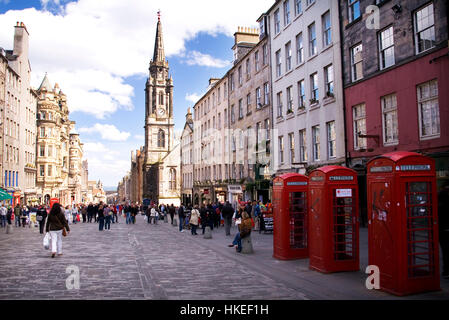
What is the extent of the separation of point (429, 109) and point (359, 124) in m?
4.53

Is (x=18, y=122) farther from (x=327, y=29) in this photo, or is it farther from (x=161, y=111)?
(x=161, y=111)

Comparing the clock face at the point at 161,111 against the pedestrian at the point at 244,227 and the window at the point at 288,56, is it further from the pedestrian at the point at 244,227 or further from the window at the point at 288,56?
the pedestrian at the point at 244,227

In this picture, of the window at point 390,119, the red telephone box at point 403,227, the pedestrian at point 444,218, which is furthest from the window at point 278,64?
the red telephone box at point 403,227

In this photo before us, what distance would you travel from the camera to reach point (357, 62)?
63.2 ft

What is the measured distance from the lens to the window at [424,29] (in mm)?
14477

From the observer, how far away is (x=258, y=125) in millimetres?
31484

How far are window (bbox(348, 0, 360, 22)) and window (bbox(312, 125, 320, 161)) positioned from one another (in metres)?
6.13

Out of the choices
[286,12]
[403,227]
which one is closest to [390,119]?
[403,227]

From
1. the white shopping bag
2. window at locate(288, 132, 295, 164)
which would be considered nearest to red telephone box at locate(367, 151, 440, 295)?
the white shopping bag

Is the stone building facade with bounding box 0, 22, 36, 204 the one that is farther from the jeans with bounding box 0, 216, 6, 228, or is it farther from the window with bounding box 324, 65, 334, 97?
the window with bounding box 324, 65, 334, 97

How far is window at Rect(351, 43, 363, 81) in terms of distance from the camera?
19.0 meters

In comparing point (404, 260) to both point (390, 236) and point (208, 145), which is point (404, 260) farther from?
A: point (208, 145)

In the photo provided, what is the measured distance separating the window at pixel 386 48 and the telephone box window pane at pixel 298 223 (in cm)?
858

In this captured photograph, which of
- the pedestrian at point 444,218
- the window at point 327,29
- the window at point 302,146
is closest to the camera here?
the pedestrian at point 444,218
